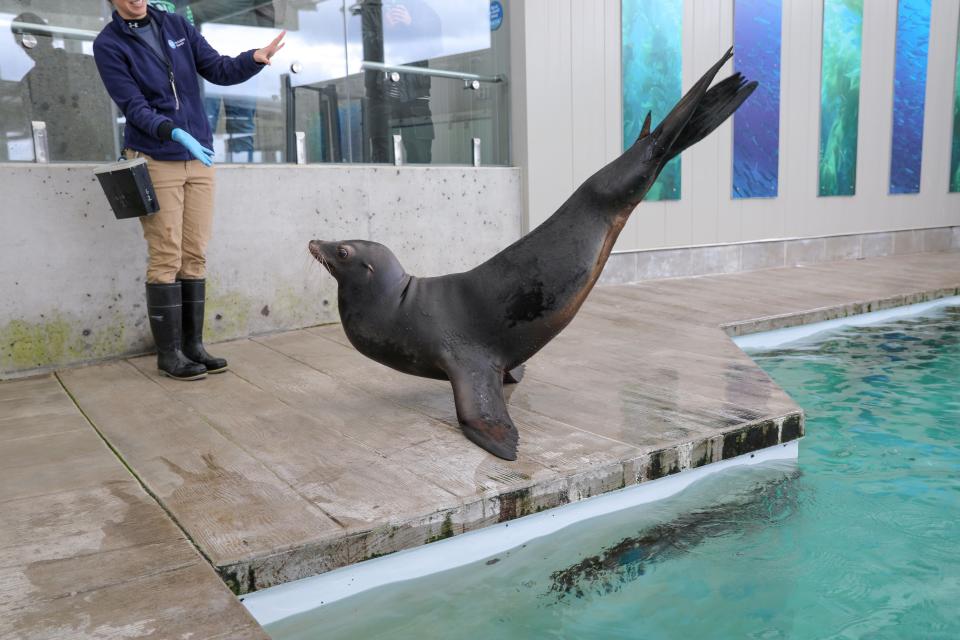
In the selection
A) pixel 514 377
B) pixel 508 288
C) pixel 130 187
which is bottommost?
pixel 514 377

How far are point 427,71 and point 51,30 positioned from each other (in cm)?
236

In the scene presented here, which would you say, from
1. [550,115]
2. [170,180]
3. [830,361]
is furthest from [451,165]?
[830,361]

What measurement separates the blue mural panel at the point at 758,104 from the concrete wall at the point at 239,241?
2746 mm

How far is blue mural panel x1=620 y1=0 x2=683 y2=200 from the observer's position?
6.52 meters

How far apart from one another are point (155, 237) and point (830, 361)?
370 cm

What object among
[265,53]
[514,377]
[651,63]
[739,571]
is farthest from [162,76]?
[651,63]

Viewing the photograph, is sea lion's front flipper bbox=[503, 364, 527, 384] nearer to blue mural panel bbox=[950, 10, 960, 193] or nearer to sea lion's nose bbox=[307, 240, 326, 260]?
sea lion's nose bbox=[307, 240, 326, 260]

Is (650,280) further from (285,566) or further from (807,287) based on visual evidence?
(285,566)

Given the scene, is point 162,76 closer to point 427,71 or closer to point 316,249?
point 316,249

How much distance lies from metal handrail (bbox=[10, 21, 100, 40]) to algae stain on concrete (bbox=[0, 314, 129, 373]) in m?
1.35

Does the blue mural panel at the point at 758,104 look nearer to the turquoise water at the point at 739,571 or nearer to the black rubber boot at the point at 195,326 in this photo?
the turquoise water at the point at 739,571

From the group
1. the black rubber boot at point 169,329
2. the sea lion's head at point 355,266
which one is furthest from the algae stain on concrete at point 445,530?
the black rubber boot at point 169,329

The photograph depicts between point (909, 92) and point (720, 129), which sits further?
point (909, 92)

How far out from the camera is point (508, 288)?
281 cm
